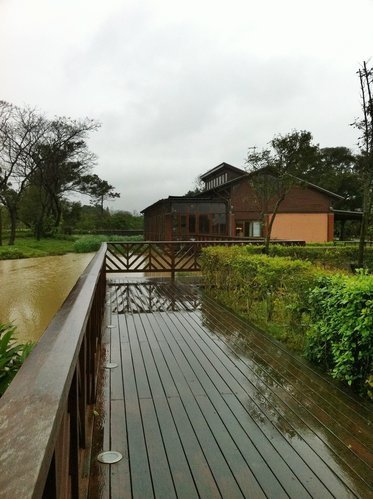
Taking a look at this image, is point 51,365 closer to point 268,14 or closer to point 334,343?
point 334,343

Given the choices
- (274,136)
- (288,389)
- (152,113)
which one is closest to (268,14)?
(274,136)

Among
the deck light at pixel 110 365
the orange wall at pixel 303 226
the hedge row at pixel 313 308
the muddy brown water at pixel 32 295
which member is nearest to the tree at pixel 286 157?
the muddy brown water at pixel 32 295

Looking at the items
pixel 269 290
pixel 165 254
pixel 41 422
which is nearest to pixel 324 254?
pixel 165 254

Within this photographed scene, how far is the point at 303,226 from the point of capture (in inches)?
965

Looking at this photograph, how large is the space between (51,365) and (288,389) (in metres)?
2.61

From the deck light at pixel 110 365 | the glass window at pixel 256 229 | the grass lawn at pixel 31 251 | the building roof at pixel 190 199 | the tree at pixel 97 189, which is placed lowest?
the deck light at pixel 110 365

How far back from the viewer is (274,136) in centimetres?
1374

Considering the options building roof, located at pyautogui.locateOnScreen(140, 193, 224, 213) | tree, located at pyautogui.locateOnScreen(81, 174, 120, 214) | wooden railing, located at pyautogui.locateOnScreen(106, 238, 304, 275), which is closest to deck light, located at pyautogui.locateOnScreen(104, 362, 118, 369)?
wooden railing, located at pyautogui.locateOnScreen(106, 238, 304, 275)

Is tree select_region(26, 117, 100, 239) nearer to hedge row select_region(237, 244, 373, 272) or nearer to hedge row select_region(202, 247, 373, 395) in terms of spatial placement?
hedge row select_region(237, 244, 373, 272)

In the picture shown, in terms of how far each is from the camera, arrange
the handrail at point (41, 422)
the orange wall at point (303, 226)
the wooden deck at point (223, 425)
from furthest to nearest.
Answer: the orange wall at point (303, 226) → the wooden deck at point (223, 425) → the handrail at point (41, 422)

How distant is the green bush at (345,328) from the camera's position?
3.26 m

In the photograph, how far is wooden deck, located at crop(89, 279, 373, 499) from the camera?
83.7 inches

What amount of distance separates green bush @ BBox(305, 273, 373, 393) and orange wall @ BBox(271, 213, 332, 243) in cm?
2081

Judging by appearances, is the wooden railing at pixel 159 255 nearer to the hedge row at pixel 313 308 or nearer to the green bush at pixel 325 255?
the green bush at pixel 325 255
